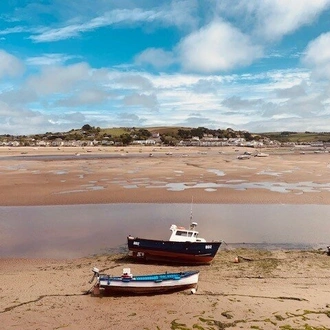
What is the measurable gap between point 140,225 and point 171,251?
6377 millimetres

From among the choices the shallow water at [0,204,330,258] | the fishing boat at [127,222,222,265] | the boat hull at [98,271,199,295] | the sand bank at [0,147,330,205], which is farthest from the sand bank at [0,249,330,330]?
the sand bank at [0,147,330,205]

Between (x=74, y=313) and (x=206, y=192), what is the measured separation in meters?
25.4

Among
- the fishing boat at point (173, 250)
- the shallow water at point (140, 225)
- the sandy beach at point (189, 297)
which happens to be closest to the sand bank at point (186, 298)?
the sandy beach at point (189, 297)

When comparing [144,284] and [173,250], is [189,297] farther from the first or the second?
[173,250]

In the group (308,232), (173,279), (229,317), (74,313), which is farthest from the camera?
(308,232)

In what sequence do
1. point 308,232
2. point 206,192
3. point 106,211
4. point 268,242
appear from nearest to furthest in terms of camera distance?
point 268,242, point 308,232, point 106,211, point 206,192

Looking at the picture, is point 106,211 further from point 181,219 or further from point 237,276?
point 237,276

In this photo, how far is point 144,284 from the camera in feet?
48.4

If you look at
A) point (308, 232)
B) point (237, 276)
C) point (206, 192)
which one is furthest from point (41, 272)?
point (206, 192)

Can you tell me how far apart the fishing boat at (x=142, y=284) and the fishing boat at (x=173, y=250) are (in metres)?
3.55

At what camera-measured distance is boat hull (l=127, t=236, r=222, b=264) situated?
729 inches

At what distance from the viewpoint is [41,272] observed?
17109mm

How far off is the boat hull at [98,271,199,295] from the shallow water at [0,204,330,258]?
17.4 ft

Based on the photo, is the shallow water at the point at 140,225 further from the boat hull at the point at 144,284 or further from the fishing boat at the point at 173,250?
the boat hull at the point at 144,284
